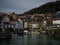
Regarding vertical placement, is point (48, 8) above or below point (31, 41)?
above

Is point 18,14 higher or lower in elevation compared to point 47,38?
higher

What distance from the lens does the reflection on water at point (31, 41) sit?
467 inches

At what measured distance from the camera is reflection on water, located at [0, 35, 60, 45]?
11852 millimetres

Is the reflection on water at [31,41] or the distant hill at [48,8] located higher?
the distant hill at [48,8]

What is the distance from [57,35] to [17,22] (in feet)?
5.12

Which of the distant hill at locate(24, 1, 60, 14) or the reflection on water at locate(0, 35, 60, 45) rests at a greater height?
the distant hill at locate(24, 1, 60, 14)

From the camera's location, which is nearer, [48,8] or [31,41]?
[48,8]

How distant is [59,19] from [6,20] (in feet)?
6.22

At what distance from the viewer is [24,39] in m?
12.2

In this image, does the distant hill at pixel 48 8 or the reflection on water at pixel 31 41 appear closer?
the distant hill at pixel 48 8

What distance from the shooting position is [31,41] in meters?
12.0

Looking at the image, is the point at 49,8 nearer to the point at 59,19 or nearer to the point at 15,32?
the point at 59,19

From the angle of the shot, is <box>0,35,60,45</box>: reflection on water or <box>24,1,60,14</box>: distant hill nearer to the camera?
<box>24,1,60,14</box>: distant hill

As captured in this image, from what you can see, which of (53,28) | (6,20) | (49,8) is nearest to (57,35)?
(53,28)
